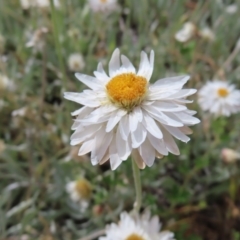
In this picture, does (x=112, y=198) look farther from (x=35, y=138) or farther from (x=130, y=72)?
(x=130, y=72)

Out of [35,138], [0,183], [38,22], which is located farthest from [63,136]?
[38,22]

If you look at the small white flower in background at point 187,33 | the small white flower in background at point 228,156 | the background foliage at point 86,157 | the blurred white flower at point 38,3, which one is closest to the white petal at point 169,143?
the background foliage at point 86,157

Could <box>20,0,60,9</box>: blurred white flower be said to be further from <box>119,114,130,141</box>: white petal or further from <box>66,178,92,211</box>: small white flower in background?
<box>119,114,130,141</box>: white petal

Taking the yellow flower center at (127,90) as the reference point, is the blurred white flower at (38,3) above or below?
above

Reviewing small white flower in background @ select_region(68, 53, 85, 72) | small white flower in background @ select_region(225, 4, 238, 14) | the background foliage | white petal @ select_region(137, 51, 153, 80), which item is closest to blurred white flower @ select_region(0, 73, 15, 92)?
the background foliage

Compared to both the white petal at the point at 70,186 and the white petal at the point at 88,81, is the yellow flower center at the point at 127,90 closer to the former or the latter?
the white petal at the point at 88,81
